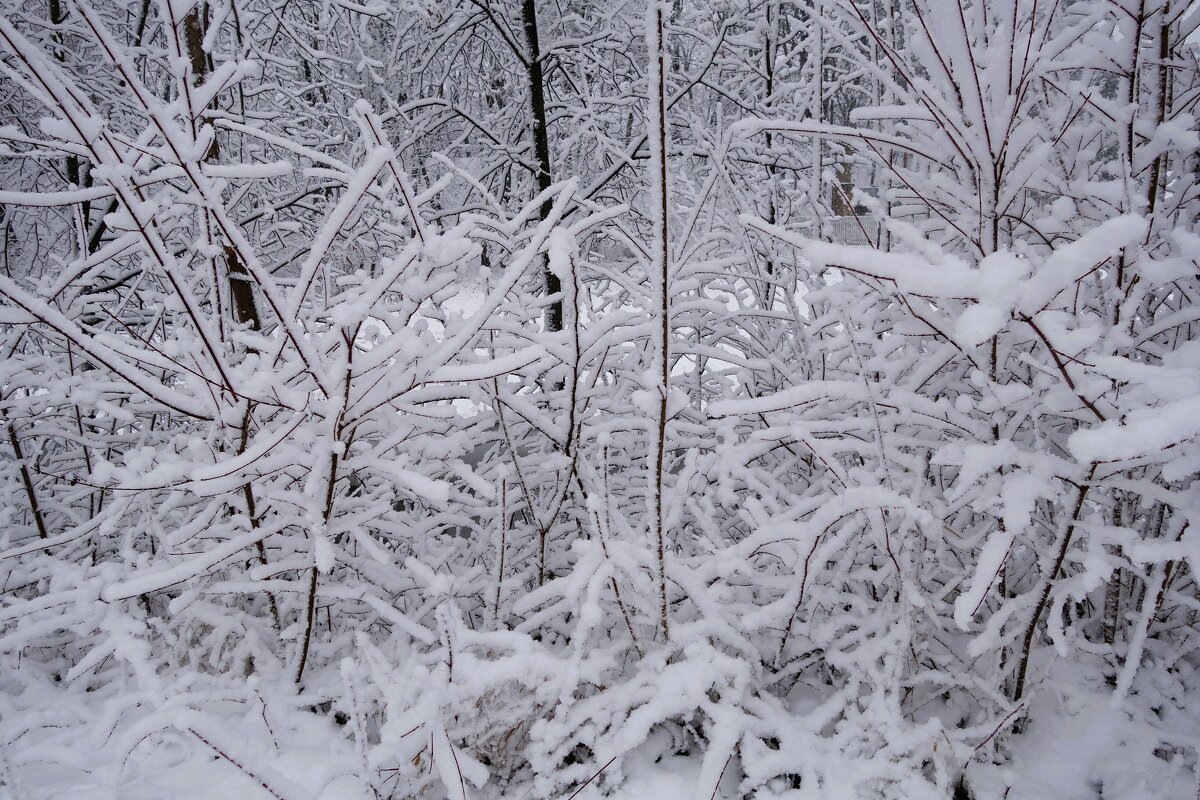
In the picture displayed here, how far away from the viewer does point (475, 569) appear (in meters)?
2.04

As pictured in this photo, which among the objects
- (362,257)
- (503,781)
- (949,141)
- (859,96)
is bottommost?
(503,781)

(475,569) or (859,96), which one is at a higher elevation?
(859,96)

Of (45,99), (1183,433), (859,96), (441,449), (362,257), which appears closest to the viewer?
(1183,433)

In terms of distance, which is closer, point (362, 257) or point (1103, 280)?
point (1103, 280)

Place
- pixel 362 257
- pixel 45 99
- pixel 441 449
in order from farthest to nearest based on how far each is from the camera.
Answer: pixel 362 257 → pixel 441 449 → pixel 45 99

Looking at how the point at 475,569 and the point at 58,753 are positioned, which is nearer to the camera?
the point at 58,753

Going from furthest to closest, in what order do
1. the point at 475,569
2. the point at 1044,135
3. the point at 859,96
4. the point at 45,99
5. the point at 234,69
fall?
the point at 859,96 → the point at 475,569 → the point at 1044,135 → the point at 234,69 → the point at 45,99

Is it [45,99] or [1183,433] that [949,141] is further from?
[45,99]

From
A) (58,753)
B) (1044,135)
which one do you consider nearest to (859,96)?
(1044,135)

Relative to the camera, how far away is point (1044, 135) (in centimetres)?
167

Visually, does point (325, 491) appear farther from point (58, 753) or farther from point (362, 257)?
point (362, 257)

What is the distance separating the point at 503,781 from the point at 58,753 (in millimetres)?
1093

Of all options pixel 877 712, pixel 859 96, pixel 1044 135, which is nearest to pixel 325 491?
pixel 877 712

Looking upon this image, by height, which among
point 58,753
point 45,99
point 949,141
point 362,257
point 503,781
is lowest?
point 503,781
